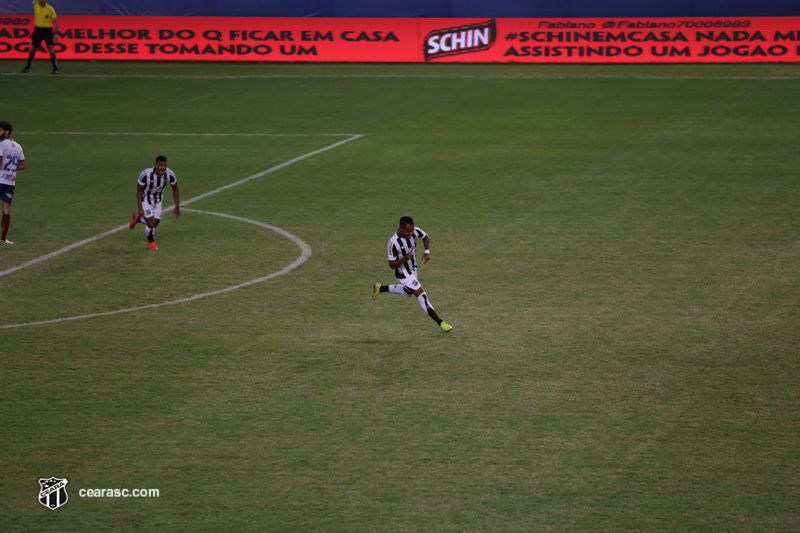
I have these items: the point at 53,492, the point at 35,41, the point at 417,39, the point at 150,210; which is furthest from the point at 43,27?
the point at 53,492

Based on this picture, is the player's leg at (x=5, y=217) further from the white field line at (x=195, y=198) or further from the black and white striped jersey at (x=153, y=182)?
the black and white striped jersey at (x=153, y=182)

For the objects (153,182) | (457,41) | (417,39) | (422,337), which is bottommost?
(422,337)

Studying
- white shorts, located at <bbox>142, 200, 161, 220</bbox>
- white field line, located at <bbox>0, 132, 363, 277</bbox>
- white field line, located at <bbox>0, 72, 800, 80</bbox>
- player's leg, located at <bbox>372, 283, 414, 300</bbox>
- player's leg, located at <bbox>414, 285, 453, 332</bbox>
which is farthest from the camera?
white field line, located at <bbox>0, 72, 800, 80</bbox>

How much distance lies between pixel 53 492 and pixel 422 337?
563 cm

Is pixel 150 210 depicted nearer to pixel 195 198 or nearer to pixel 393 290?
pixel 195 198

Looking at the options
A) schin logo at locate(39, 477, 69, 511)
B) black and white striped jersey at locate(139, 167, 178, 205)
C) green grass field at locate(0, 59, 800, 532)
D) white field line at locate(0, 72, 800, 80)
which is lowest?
schin logo at locate(39, 477, 69, 511)

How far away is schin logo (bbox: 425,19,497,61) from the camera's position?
133 ft

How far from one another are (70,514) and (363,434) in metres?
2.93

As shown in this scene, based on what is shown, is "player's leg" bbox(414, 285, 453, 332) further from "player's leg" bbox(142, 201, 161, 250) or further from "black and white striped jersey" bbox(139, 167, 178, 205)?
"player's leg" bbox(142, 201, 161, 250)

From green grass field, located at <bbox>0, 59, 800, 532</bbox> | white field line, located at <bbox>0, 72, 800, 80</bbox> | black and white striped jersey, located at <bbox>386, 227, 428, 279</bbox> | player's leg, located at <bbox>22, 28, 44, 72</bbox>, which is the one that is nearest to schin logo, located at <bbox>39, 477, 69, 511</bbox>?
green grass field, located at <bbox>0, 59, 800, 532</bbox>

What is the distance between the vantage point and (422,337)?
13.0 meters

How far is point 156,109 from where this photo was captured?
3331 centimetres

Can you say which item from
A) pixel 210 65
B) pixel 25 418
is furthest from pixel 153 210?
pixel 210 65

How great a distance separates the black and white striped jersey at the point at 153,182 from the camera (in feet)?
55.9
